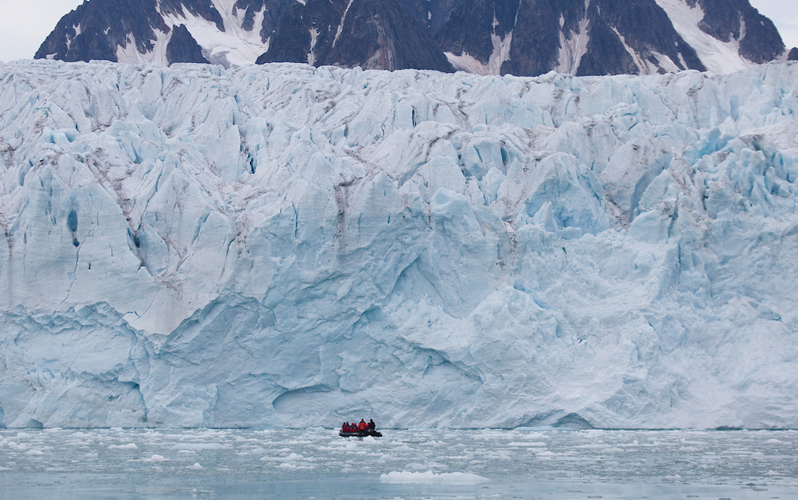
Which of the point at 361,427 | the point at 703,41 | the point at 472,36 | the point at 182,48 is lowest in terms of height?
the point at 361,427

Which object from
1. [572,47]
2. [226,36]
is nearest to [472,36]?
[572,47]

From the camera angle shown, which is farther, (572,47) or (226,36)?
(226,36)

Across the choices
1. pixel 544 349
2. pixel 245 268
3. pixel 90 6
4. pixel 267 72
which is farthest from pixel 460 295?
pixel 90 6

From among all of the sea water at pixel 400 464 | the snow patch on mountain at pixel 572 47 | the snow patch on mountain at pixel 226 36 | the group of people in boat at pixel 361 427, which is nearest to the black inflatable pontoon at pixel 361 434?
the group of people in boat at pixel 361 427

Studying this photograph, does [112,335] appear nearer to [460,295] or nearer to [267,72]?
[460,295]

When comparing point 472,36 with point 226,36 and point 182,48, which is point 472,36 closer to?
point 226,36
